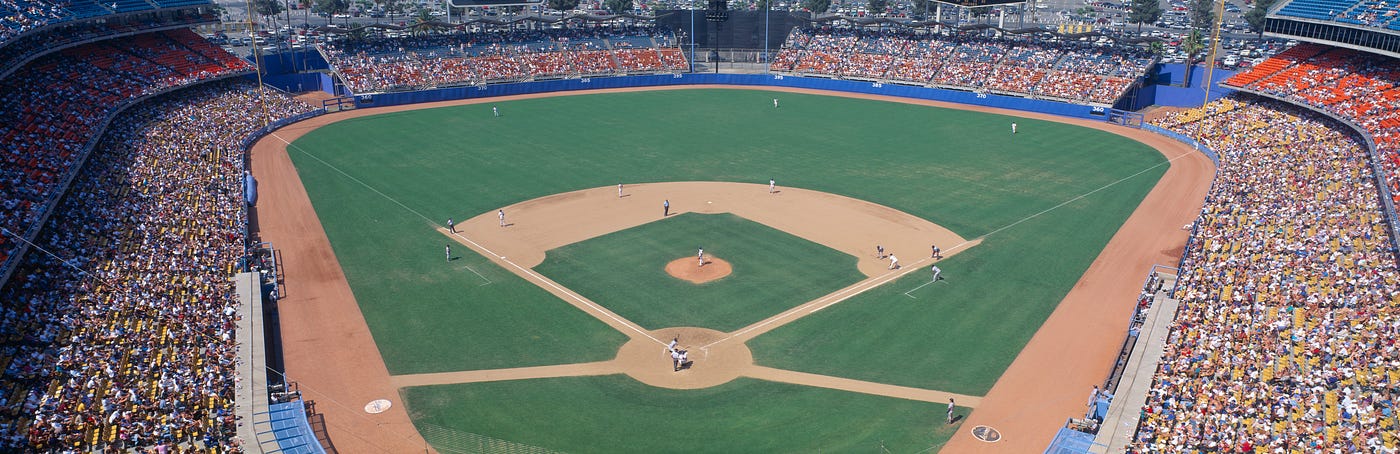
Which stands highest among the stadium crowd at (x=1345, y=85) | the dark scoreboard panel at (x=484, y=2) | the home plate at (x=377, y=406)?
the dark scoreboard panel at (x=484, y=2)

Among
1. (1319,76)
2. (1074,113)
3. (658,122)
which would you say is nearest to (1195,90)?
(1074,113)

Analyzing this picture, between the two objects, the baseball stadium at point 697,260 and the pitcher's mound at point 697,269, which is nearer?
the baseball stadium at point 697,260

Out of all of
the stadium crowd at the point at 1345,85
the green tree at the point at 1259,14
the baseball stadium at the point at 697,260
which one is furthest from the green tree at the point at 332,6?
the green tree at the point at 1259,14

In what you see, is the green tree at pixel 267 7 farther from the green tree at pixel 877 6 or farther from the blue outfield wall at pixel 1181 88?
the blue outfield wall at pixel 1181 88

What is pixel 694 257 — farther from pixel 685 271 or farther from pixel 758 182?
pixel 758 182

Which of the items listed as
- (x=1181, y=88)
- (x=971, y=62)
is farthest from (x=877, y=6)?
(x=1181, y=88)

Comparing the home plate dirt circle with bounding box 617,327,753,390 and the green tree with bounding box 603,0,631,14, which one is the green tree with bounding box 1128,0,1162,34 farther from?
the home plate dirt circle with bounding box 617,327,753,390
